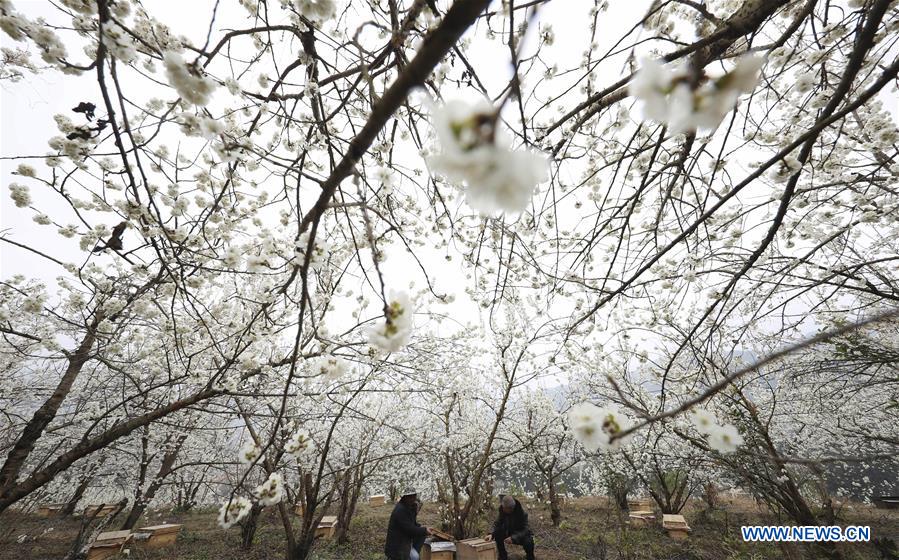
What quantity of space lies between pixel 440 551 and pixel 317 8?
20.6ft

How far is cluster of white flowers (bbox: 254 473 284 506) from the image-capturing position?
147 cm

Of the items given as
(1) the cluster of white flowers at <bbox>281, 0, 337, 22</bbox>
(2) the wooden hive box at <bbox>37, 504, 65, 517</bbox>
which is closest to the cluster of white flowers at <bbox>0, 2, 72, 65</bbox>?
(1) the cluster of white flowers at <bbox>281, 0, 337, 22</bbox>

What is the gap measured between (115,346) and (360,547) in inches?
254

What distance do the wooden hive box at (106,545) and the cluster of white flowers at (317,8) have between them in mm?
8474

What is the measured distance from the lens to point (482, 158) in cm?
43

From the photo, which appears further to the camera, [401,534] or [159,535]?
[159,535]

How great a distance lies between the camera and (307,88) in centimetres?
166

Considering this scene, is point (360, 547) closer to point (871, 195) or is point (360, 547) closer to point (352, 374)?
point (352, 374)

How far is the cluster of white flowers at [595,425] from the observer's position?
90 cm

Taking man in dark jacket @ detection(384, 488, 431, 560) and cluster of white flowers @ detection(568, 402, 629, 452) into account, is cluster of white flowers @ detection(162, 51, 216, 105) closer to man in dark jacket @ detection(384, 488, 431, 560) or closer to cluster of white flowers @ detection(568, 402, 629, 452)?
cluster of white flowers @ detection(568, 402, 629, 452)

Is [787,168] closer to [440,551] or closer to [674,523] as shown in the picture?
[440,551]

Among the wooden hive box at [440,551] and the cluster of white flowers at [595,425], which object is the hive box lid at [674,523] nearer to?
the wooden hive box at [440,551]

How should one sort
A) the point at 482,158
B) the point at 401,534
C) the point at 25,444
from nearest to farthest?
1. the point at 482,158
2. the point at 25,444
3. the point at 401,534

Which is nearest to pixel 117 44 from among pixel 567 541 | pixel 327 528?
pixel 327 528
